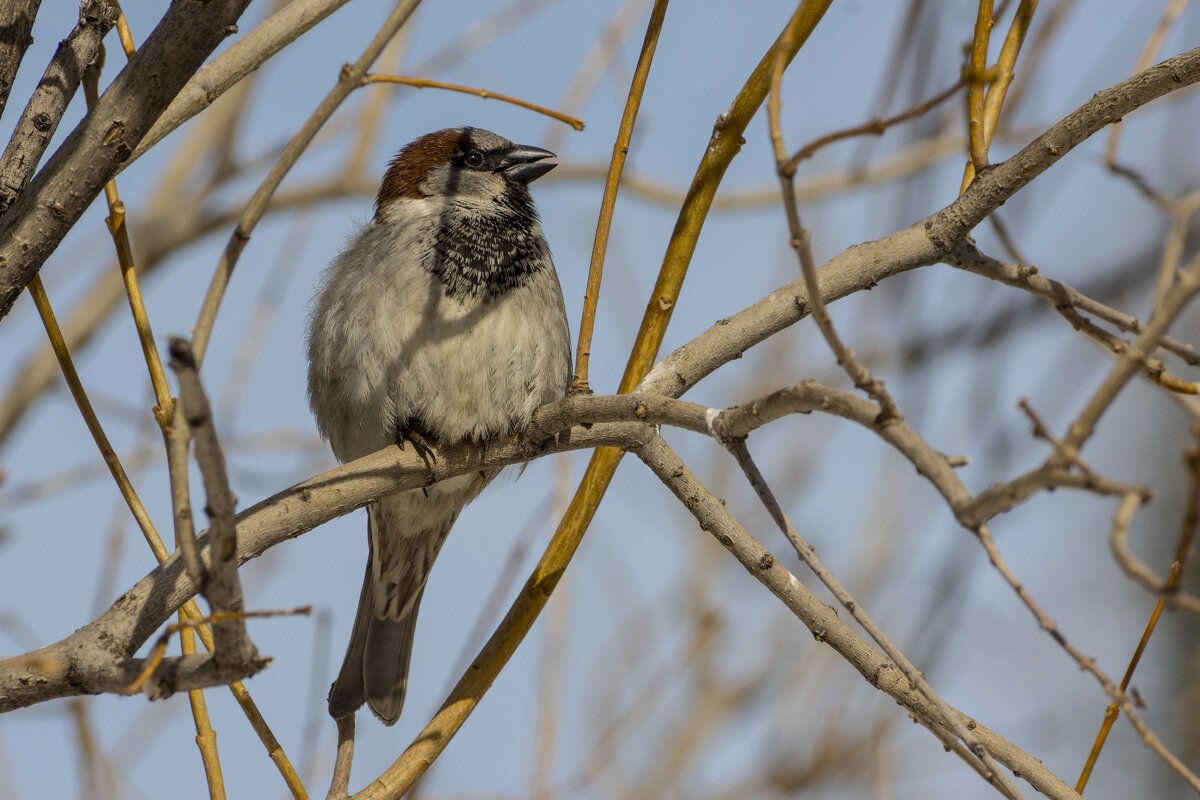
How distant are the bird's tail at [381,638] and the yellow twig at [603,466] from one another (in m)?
0.78

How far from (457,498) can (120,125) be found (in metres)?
1.76

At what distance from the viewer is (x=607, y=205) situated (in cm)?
225

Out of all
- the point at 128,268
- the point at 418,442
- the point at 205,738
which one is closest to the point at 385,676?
the point at 418,442


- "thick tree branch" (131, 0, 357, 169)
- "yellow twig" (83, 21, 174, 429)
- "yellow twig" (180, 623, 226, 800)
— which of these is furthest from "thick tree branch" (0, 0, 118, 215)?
"yellow twig" (180, 623, 226, 800)

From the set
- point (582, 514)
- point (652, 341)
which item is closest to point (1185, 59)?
point (652, 341)

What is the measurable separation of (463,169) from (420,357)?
970mm

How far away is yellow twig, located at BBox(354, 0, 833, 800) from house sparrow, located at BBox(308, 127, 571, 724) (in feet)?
1.83

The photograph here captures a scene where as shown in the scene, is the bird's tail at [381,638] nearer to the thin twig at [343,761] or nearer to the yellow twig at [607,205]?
the thin twig at [343,761]

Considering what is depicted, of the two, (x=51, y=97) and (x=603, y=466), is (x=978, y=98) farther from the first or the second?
(x=51, y=97)

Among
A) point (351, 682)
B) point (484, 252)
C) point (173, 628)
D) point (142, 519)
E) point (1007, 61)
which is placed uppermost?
point (484, 252)

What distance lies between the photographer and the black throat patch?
10.8ft

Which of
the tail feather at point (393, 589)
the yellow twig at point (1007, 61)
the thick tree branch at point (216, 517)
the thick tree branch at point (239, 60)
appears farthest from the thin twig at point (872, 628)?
the tail feather at point (393, 589)

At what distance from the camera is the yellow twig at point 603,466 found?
2479 millimetres

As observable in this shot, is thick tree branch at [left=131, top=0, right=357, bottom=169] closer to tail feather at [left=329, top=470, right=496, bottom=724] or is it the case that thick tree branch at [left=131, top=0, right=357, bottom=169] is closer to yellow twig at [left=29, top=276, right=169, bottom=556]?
yellow twig at [left=29, top=276, right=169, bottom=556]
